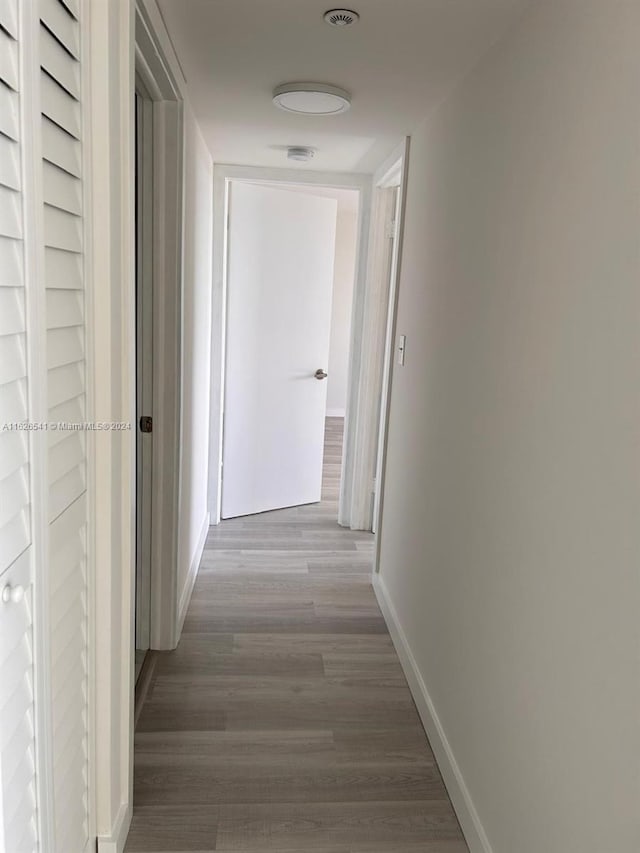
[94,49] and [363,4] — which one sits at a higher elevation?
[363,4]

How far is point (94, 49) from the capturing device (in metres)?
1.24

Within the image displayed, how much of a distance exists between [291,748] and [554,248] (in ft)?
5.59

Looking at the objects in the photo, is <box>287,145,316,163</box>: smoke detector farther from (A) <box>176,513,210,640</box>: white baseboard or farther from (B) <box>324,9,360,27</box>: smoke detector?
(A) <box>176,513,210,640</box>: white baseboard

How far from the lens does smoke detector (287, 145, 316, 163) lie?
3.16 m

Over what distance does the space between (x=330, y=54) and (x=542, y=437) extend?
1325 millimetres

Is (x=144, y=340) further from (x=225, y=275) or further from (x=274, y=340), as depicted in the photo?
(x=274, y=340)

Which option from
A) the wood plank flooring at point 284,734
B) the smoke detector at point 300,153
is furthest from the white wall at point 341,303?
the wood plank flooring at point 284,734

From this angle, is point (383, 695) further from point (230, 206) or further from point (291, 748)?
point (230, 206)

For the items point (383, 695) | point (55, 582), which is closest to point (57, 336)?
point (55, 582)

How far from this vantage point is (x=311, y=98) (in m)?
2.26

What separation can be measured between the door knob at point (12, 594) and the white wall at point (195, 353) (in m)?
1.64

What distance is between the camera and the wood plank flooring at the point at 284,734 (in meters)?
1.78

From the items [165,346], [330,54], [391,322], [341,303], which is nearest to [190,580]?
[165,346]

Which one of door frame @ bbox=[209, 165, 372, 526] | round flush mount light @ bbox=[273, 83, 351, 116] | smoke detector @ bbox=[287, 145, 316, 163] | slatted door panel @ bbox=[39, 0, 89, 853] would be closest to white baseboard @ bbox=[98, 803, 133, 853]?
slatted door panel @ bbox=[39, 0, 89, 853]
